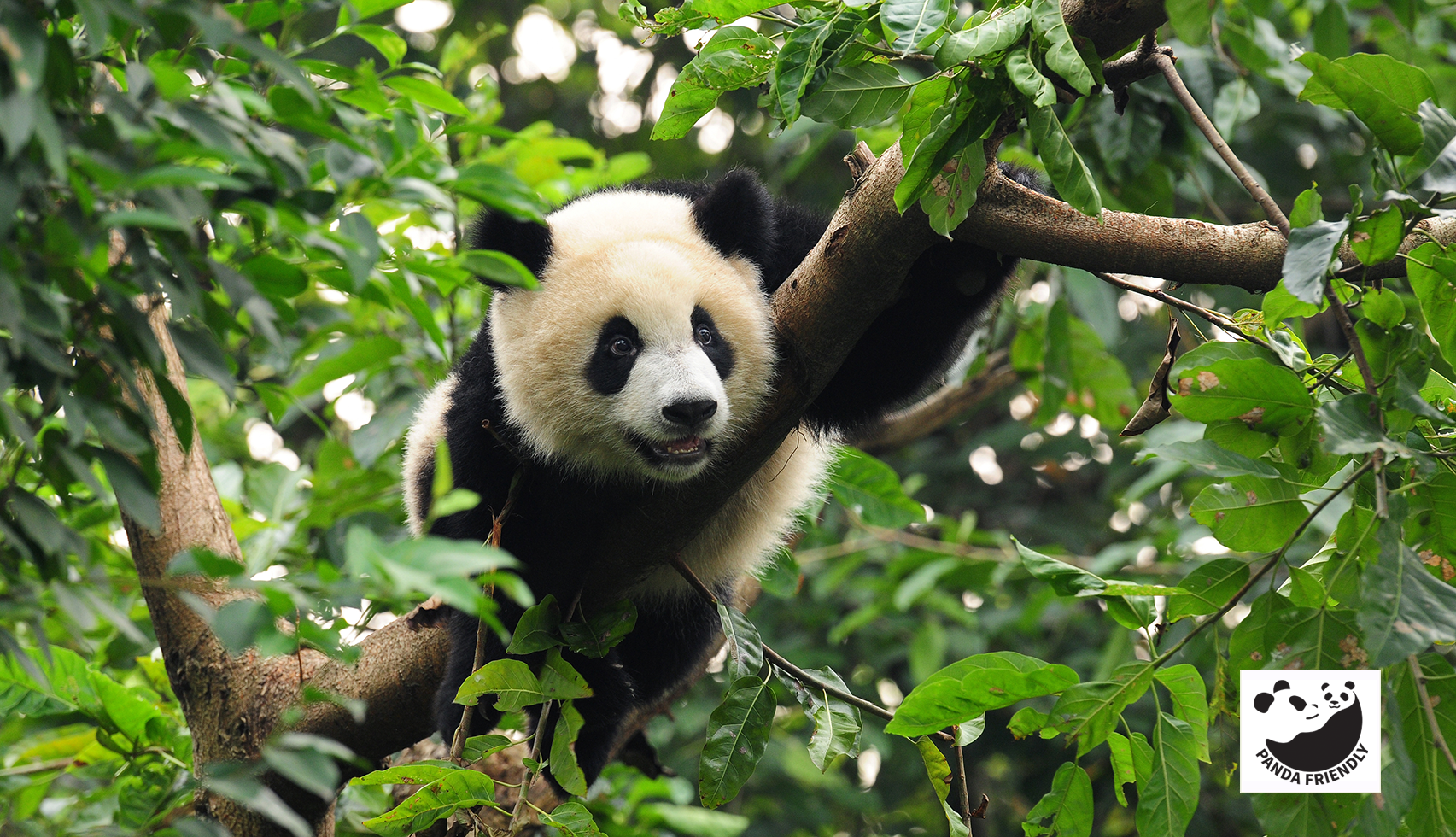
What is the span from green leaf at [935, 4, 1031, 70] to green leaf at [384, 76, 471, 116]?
31.2 inches

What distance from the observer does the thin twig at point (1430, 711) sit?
5.45 ft

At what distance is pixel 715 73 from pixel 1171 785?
1.62 m

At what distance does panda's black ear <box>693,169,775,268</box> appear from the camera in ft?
9.36

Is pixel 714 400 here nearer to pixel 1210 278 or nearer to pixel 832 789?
pixel 1210 278

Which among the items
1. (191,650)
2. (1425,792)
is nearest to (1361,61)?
(1425,792)

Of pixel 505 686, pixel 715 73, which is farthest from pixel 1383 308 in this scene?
pixel 505 686

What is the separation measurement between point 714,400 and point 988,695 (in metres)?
0.95

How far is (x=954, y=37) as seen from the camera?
1695 mm

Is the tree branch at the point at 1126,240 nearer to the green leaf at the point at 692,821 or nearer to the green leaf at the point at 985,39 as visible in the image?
the green leaf at the point at 985,39

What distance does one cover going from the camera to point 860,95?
6.59ft

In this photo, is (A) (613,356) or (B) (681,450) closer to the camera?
(B) (681,450)

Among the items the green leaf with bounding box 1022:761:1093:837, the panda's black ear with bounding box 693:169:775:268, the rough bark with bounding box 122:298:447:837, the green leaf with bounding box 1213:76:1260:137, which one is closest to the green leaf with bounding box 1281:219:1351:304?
the green leaf with bounding box 1022:761:1093:837

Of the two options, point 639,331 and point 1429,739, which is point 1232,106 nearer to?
point 639,331

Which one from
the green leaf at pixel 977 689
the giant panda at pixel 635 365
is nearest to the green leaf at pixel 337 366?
the giant panda at pixel 635 365
